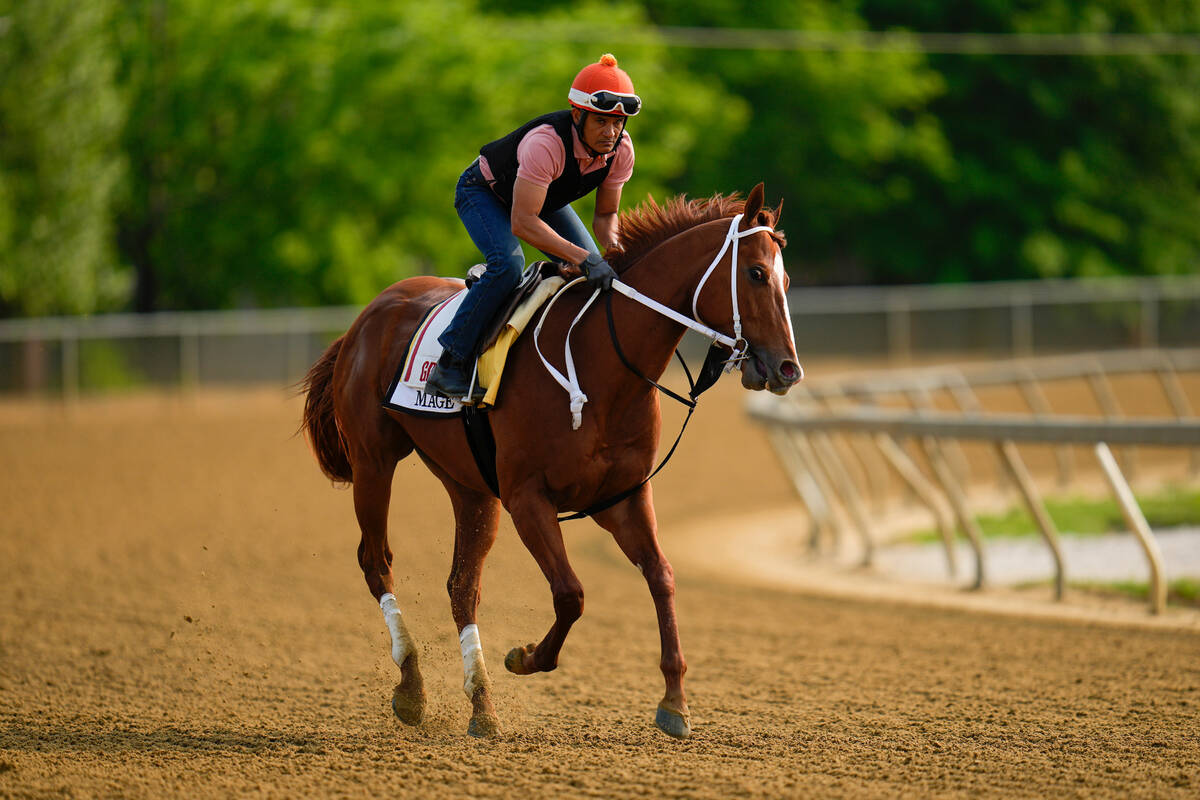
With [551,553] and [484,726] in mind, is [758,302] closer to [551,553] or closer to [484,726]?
[551,553]

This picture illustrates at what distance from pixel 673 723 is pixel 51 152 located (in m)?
18.3

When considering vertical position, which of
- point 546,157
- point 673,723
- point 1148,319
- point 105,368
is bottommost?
point 673,723

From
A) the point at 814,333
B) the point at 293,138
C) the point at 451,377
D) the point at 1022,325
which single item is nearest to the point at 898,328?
the point at 814,333

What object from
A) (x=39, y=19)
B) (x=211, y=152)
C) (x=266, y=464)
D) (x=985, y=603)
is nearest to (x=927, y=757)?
(x=985, y=603)

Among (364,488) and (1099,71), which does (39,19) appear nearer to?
(364,488)

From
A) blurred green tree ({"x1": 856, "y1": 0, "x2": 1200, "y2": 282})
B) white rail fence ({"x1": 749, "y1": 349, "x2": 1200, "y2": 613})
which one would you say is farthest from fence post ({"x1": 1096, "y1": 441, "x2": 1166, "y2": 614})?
blurred green tree ({"x1": 856, "y1": 0, "x2": 1200, "y2": 282})

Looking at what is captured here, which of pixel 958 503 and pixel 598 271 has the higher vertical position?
pixel 598 271

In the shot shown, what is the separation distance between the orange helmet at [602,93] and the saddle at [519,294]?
67 centimetres

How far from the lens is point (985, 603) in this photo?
339 inches

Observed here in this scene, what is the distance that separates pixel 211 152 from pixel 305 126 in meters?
1.66

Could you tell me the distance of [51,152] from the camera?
20.8 metres

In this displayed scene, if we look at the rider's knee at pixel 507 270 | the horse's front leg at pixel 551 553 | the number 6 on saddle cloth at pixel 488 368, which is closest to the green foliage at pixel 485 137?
the number 6 on saddle cloth at pixel 488 368

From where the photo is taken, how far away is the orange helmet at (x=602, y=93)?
17.2ft

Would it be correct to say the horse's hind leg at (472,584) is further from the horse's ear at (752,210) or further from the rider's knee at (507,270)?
the horse's ear at (752,210)
